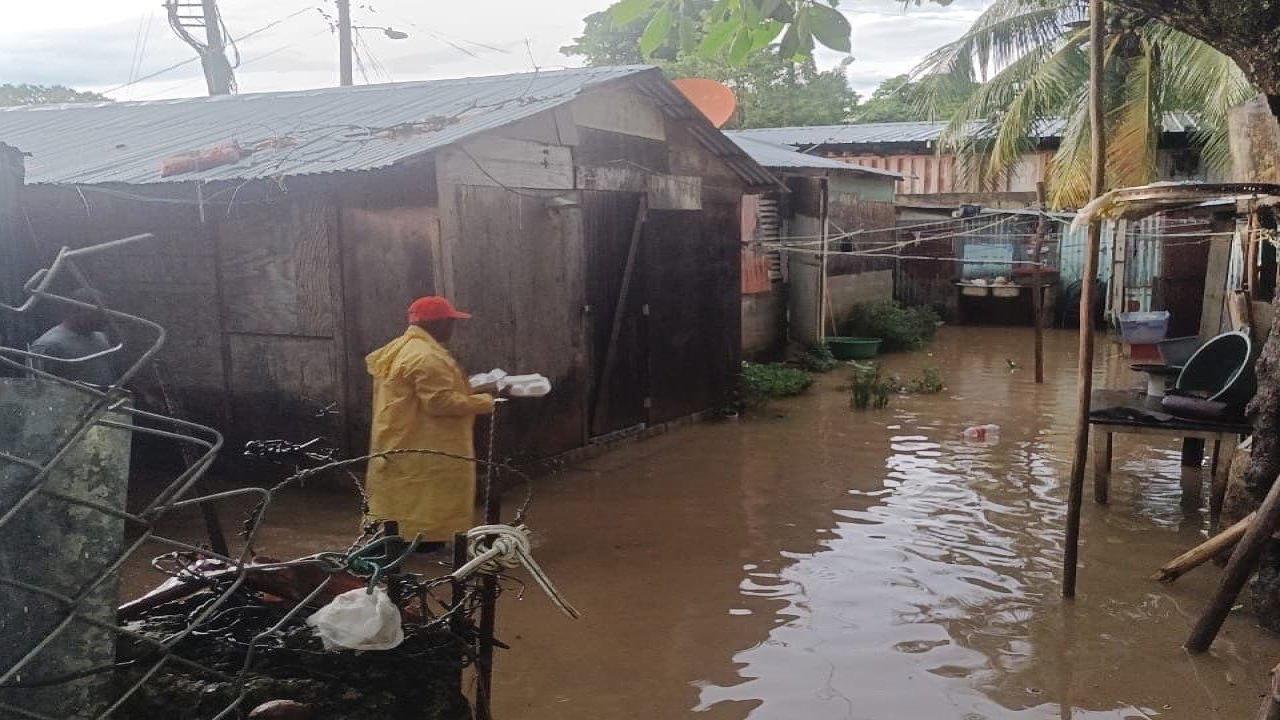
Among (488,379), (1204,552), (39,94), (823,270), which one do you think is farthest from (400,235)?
(39,94)

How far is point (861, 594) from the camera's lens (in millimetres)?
5836

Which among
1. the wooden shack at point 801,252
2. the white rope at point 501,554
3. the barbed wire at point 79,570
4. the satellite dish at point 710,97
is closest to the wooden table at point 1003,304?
the wooden shack at point 801,252

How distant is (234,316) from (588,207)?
3219 mm

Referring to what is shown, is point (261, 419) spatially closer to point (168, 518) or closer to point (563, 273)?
point (168, 518)

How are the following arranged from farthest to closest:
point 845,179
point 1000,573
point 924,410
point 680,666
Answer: point 845,179
point 924,410
point 1000,573
point 680,666

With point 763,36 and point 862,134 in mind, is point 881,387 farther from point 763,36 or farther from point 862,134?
point 862,134

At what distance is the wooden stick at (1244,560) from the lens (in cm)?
443

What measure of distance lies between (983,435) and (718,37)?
25.8 feet

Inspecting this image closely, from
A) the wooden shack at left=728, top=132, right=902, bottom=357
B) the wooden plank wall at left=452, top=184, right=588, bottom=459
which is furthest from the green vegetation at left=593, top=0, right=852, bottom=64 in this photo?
the wooden shack at left=728, top=132, right=902, bottom=357

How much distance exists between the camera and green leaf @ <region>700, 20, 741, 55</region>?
329cm

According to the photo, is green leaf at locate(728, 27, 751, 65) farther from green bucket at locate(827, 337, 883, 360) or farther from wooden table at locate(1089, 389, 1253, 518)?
green bucket at locate(827, 337, 883, 360)

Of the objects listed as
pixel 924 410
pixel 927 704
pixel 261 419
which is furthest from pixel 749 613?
pixel 924 410

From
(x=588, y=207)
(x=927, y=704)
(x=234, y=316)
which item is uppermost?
(x=588, y=207)

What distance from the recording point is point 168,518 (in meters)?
7.15
